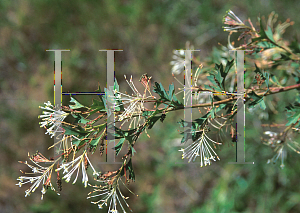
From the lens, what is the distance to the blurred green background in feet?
6.08

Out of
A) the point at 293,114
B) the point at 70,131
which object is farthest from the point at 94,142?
the point at 293,114

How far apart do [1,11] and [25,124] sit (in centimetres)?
100

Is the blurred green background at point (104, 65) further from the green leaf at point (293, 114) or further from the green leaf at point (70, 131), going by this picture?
the green leaf at point (70, 131)

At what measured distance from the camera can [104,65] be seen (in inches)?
79.7

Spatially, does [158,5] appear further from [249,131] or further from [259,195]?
[259,195]

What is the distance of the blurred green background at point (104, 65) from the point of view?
185cm

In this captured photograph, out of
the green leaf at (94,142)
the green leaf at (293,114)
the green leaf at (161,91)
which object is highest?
the green leaf at (161,91)

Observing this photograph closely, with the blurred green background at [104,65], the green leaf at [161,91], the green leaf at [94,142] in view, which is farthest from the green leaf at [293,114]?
the blurred green background at [104,65]

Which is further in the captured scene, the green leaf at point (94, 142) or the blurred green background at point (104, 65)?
the blurred green background at point (104, 65)

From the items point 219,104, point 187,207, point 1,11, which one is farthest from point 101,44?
point 219,104

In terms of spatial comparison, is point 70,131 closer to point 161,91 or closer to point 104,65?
point 161,91

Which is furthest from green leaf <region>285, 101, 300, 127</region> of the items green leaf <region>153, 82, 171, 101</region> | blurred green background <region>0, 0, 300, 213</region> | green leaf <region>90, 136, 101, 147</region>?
blurred green background <region>0, 0, 300, 213</region>

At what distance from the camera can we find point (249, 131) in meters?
1.68

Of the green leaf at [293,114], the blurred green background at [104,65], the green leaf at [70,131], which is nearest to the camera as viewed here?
the green leaf at [70,131]
